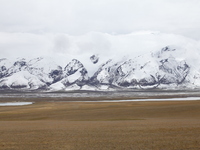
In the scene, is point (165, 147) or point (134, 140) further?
point (134, 140)

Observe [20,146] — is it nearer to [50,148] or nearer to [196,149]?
[50,148]

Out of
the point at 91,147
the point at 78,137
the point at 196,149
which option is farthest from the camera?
the point at 78,137

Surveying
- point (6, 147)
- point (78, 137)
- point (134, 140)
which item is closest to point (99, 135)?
point (78, 137)

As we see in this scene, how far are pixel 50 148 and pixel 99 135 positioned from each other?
566cm

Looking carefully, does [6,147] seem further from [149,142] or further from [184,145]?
[184,145]

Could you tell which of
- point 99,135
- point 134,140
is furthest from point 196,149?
point 99,135

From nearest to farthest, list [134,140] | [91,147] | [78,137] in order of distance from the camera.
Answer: [91,147], [134,140], [78,137]

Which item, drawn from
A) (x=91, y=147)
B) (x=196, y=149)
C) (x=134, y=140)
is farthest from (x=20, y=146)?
(x=196, y=149)

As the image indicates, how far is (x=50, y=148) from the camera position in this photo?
61.9ft

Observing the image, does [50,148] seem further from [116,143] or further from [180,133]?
[180,133]

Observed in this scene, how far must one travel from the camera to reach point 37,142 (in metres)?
21.0

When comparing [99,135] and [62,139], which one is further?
[99,135]

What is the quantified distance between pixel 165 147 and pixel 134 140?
3071 millimetres

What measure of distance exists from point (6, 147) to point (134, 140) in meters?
8.47
